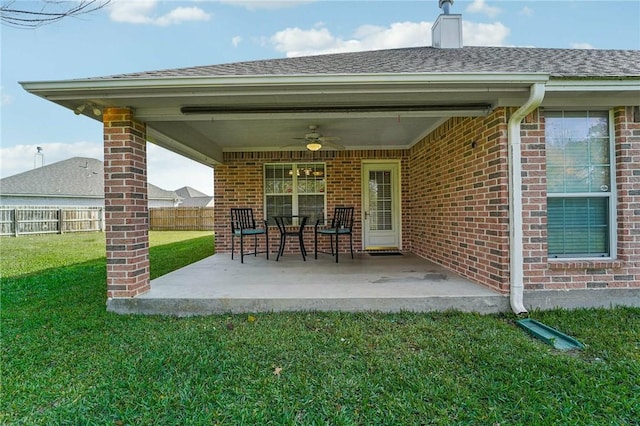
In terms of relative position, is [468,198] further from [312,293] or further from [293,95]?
[293,95]

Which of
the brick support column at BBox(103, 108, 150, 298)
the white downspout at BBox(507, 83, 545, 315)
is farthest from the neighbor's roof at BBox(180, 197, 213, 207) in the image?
the white downspout at BBox(507, 83, 545, 315)

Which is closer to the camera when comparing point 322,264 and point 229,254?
point 322,264

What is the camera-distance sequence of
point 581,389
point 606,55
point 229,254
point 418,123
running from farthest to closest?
1. point 229,254
2. point 418,123
3. point 606,55
4. point 581,389

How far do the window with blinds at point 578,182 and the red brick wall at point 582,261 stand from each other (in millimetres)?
127

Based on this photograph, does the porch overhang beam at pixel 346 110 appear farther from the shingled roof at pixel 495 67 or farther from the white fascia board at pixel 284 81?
the white fascia board at pixel 284 81

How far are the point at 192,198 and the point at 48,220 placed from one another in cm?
1810

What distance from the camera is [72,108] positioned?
3125mm

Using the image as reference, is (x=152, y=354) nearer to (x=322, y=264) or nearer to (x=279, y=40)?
(x=322, y=264)

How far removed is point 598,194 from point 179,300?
463 cm

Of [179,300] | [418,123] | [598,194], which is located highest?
[418,123]

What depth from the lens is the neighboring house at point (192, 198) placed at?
31000 millimetres

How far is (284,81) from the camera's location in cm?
272

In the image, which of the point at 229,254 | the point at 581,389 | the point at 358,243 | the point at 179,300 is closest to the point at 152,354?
the point at 179,300

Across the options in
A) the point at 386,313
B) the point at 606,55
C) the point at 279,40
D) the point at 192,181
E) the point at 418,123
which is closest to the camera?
the point at 386,313
